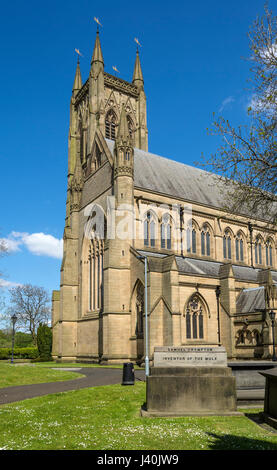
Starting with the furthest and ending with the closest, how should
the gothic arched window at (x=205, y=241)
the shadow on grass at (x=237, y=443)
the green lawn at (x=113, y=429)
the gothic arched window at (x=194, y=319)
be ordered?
1. the gothic arched window at (x=205, y=241)
2. the gothic arched window at (x=194, y=319)
3. the green lawn at (x=113, y=429)
4. the shadow on grass at (x=237, y=443)

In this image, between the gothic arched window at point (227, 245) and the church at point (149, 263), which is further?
the gothic arched window at point (227, 245)

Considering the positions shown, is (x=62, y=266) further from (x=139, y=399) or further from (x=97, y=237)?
(x=139, y=399)

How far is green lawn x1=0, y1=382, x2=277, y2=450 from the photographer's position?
304 inches

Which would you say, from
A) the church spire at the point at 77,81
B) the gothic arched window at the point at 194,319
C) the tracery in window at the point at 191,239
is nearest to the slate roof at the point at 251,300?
the gothic arched window at the point at 194,319

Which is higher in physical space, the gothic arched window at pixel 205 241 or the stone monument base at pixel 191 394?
the gothic arched window at pixel 205 241

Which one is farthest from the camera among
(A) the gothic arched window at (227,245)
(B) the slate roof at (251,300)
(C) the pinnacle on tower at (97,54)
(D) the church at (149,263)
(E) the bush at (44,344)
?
(C) the pinnacle on tower at (97,54)

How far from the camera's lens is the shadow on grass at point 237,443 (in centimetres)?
749

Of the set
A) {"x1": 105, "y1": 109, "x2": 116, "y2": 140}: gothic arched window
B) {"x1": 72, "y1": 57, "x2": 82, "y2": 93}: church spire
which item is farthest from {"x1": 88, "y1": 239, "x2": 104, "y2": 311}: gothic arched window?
{"x1": 72, "y1": 57, "x2": 82, "y2": 93}: church spire

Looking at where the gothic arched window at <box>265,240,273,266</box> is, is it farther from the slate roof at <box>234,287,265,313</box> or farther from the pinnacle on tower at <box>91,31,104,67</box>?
the pinnacle on tower at <box>91,31,104,67</box>

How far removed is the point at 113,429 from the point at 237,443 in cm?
280

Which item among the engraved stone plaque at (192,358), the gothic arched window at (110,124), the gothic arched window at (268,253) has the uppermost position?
the gothic arched window at (110,124)

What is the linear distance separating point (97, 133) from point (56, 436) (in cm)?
3745

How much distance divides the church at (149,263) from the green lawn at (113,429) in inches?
578

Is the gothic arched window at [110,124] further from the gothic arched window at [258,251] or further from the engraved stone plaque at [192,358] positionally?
the engraved stone plaque at [192,358]
